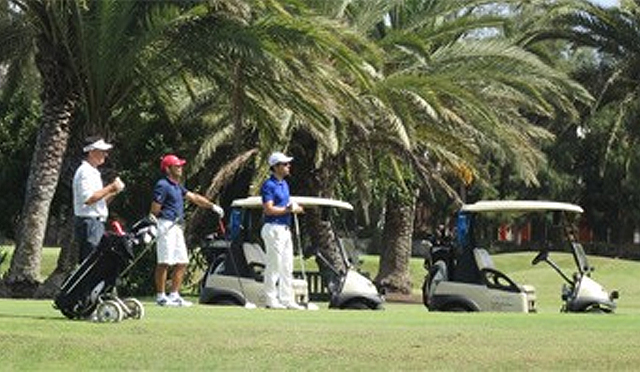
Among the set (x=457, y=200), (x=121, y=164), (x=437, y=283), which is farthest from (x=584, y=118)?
(x=437, y=283)

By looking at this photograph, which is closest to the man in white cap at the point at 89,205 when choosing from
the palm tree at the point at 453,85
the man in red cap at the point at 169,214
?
the man in red cap at the point at 169,214

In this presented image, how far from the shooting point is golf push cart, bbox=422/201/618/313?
61.4ft

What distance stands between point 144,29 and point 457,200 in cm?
1138

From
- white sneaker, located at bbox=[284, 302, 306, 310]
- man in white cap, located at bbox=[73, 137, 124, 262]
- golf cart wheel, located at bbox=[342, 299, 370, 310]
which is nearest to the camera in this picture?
man in white cap, located at bbox=[73, 137, 124, 262]

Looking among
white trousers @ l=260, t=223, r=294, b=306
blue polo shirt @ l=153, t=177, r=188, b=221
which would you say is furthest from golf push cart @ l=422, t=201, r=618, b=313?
blue polo shirt @ l=153, t=177, r=188, b=221

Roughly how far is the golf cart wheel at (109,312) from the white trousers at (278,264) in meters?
4.16

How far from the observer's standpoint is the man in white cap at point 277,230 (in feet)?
54.5

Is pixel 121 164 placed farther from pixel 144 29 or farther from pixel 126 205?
pixel 144 29

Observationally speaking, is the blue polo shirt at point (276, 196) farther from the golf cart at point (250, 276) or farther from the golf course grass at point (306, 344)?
the golf course grass at point (306, 344)

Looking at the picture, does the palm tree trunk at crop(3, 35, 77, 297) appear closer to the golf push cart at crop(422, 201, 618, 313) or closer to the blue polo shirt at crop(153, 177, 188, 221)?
the golf push cart at crop(422, 201, 618, 313)

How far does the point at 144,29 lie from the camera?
22.5 metres

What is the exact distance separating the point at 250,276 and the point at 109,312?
706 centimetres

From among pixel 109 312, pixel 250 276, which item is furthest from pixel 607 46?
pixel 109 312

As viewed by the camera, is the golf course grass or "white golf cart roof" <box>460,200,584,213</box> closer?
the golf course grass
